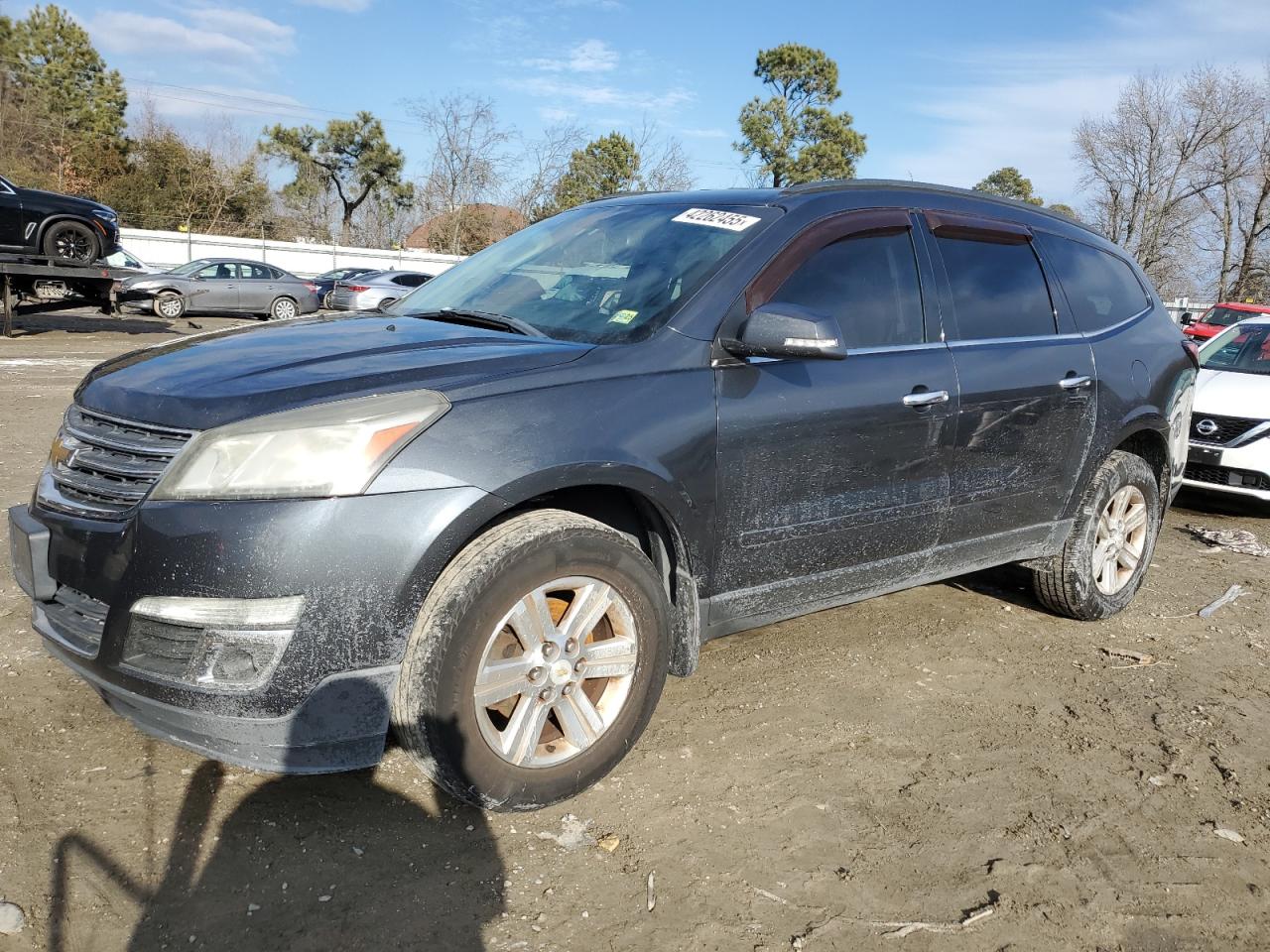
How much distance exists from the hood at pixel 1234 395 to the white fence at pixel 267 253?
25.9 metres

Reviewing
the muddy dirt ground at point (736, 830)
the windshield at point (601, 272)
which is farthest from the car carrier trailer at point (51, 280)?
the windshield at point (601, 272)

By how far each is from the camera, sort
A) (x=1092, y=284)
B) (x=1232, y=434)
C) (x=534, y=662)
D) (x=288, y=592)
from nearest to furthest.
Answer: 1. (x=288, y=592)
2. (x=534, y=662)
3. (x=1092, y=284)
4. (x=1232, y=434)

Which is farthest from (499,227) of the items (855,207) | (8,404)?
(855,207)

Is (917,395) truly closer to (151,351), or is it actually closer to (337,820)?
(337,820)

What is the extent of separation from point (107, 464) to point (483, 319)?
1.23 metres

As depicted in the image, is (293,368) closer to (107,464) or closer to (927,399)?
(107,464)

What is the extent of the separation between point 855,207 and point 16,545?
2868 mm

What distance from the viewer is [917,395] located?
11.3ft

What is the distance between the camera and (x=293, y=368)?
2.62m

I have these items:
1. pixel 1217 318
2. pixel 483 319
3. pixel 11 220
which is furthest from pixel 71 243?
pixel 1217 318

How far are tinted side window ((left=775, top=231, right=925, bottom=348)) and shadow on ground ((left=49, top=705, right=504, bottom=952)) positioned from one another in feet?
6.38

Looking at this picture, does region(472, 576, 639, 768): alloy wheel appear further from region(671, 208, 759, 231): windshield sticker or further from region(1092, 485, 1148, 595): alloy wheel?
region(1092, 485, 1148, 595): alloy wheel

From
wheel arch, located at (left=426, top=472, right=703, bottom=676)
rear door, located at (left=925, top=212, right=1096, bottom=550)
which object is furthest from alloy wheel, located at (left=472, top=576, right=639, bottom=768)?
rear door, located at (left=925, top=212, right=1096, bottom=550)

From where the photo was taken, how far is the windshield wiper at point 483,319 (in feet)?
10.1
